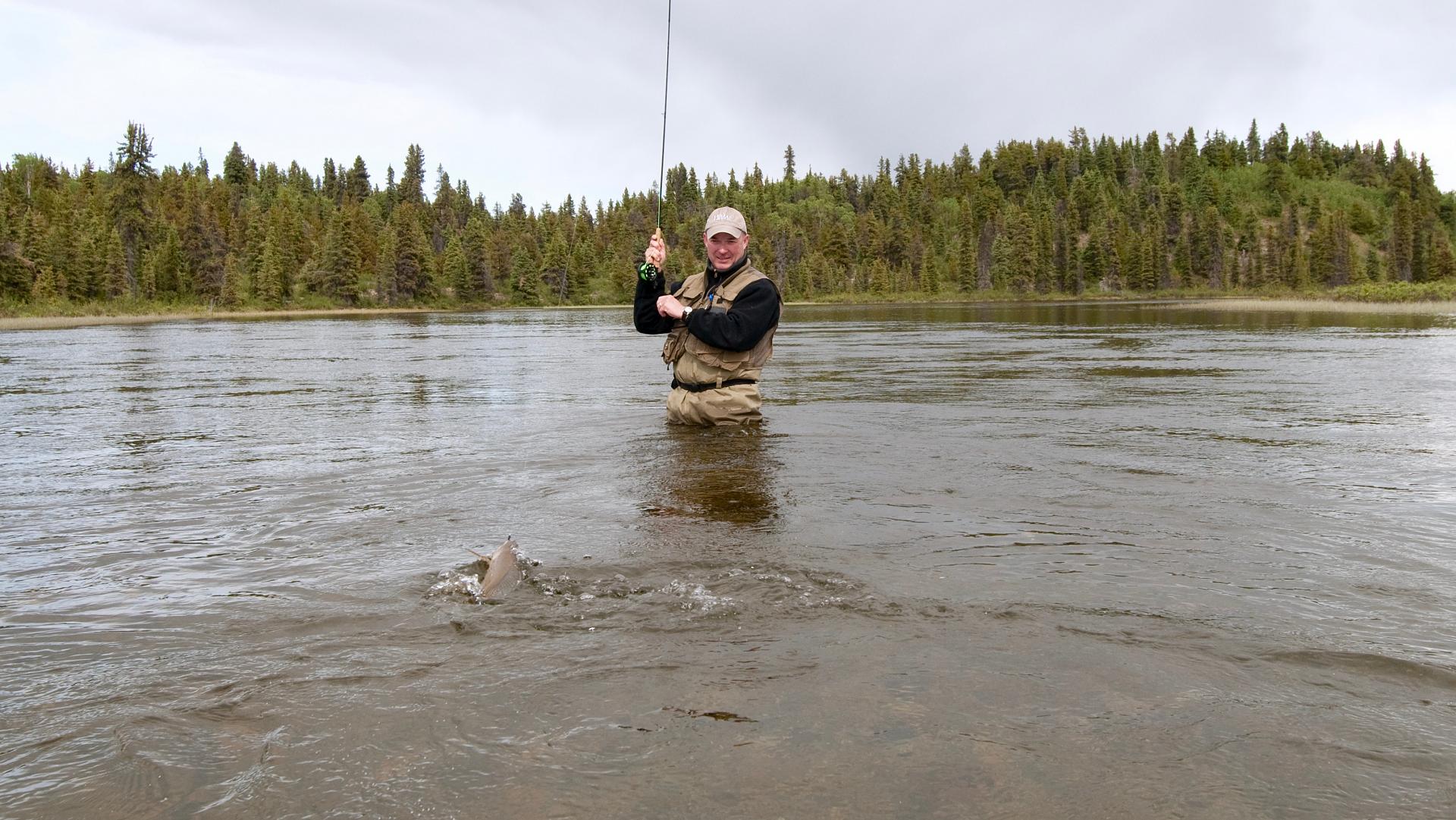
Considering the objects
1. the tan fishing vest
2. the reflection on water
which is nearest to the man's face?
the tan fishing vest

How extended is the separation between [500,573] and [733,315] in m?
4.01

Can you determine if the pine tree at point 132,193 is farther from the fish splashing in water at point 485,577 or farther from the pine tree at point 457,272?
the fish splashing in water at point 485,577

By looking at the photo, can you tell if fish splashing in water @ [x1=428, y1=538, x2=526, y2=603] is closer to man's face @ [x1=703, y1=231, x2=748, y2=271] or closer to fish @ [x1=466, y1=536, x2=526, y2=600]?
fish @ [x1=466, y1=536, x2=526, y2=600]

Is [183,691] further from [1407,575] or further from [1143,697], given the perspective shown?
[1407,575]

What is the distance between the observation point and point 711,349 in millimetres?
8578

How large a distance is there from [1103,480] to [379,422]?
8208mm

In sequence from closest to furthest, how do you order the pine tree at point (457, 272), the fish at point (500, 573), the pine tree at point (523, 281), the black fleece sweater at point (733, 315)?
1. the fish at point (500, 573)
2. the black fleece sweater at point (733, 315)
3. the pine tree at point (457, 272)
4. the pine tree at point (523, 281)

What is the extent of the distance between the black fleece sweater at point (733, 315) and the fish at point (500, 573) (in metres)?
3.55

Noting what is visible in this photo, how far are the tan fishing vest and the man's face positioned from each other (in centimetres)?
14

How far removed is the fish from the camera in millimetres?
4260

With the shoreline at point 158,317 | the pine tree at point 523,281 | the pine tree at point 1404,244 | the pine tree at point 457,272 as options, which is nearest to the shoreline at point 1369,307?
the pine tree at point 1404,244

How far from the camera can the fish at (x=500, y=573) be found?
14.0 ft

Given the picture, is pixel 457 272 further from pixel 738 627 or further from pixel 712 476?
pixel 738 627

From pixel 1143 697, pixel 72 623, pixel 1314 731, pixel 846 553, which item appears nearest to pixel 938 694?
pixel 1143 697
